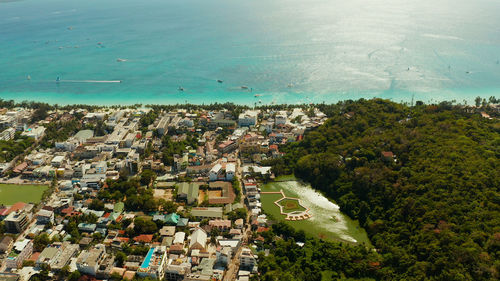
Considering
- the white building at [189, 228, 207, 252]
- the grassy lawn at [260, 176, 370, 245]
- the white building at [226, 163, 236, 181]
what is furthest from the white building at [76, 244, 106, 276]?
the white building at [226, 163, 236, 181]

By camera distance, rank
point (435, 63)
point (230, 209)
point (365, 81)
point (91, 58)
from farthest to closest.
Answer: point (91, 58)
point (435, 63)
point (365, 81)
point (230, 209)

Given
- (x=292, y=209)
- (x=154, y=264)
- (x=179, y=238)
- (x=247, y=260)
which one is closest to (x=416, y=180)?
(x=292, y=209)

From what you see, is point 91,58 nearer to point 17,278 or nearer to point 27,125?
point 27,125

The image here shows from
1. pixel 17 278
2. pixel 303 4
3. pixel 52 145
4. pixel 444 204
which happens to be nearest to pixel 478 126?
pixel 444 204

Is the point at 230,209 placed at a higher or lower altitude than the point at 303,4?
lower

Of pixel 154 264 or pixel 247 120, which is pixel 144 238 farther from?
pixel 247 120
